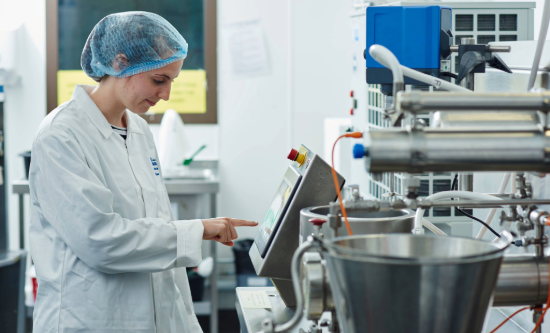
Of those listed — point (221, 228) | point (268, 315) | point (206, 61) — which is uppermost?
point (206, 61)

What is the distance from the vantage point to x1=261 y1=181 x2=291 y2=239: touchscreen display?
3.92ft

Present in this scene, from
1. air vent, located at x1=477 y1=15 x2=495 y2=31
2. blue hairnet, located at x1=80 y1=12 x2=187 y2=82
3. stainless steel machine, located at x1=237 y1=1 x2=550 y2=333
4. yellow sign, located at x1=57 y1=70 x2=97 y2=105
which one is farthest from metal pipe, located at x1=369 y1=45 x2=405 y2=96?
yellow sign, located at x1=57 y1=70 x2=97 y2=105

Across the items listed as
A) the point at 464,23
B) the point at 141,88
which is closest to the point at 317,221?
the point at 141,88

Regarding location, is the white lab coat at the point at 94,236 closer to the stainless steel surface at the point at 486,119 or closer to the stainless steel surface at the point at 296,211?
the stainless steel surface at the point at 296,211

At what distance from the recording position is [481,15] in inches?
64.7

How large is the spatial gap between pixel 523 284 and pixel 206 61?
2891 mm

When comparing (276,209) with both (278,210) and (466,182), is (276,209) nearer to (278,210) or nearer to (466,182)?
(278,210)

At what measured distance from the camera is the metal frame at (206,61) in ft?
11.0

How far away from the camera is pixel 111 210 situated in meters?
1.27

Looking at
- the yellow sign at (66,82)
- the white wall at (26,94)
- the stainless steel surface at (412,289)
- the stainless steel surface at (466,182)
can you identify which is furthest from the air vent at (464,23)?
Result: the white wall at (26,94)

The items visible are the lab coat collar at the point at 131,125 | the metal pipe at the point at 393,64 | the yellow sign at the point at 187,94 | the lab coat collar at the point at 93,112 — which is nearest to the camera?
the metal pipe at the point at 393,64

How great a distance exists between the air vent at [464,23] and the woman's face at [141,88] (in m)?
0.83

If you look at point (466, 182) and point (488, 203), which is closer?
point (488, 203)

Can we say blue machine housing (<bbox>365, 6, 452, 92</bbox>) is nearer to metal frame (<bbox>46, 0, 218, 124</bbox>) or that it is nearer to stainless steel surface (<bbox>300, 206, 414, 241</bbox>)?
stainless steel surface (<bbox>300, 206, 414, 241</bbox>)
